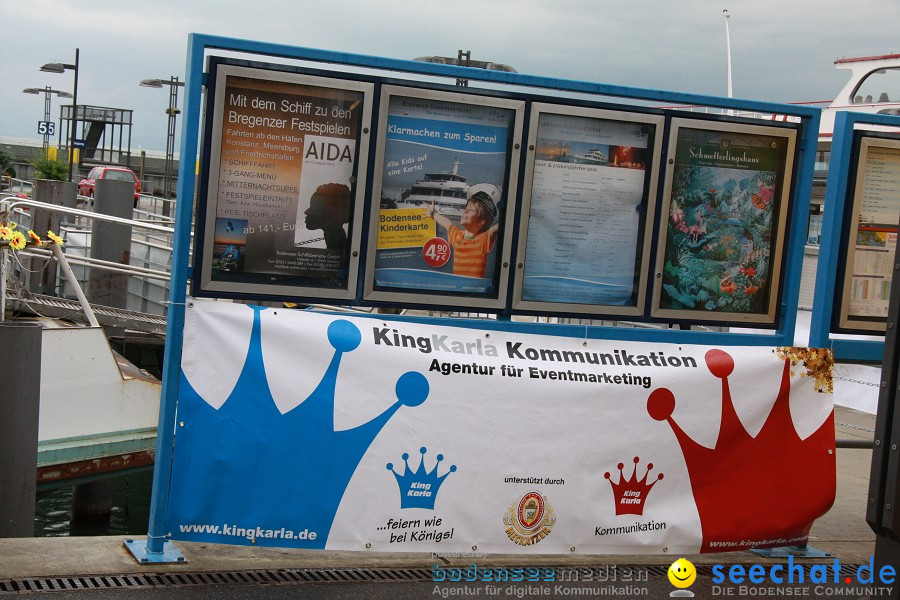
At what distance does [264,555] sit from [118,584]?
2.66ft

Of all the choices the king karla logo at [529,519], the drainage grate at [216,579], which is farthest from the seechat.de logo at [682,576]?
the king karla logo at [529,519]

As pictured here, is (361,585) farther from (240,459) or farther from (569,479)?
(569,479)

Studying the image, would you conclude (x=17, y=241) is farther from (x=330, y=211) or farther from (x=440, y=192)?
(x=440, y=192)

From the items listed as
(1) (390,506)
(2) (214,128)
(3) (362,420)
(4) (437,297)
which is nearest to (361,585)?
(1) (390,506)

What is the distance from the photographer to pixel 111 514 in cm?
1141

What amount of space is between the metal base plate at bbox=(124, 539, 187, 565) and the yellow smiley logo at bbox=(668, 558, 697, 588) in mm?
2421

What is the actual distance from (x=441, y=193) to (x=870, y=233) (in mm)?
2626

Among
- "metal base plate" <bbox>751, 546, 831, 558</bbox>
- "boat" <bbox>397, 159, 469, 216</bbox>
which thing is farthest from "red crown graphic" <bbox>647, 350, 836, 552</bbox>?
"boat" <bbox>397, 159, 469, 216</bbox>

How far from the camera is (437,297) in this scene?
4.98 meters

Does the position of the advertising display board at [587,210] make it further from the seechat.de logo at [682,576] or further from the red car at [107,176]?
the red car at [107,176]

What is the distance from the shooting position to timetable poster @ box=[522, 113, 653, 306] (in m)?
5.07

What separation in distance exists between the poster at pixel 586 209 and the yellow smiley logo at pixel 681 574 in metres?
1.39

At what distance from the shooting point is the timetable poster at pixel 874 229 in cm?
571

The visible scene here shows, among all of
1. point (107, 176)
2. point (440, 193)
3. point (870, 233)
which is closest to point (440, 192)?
point (440, 193)
